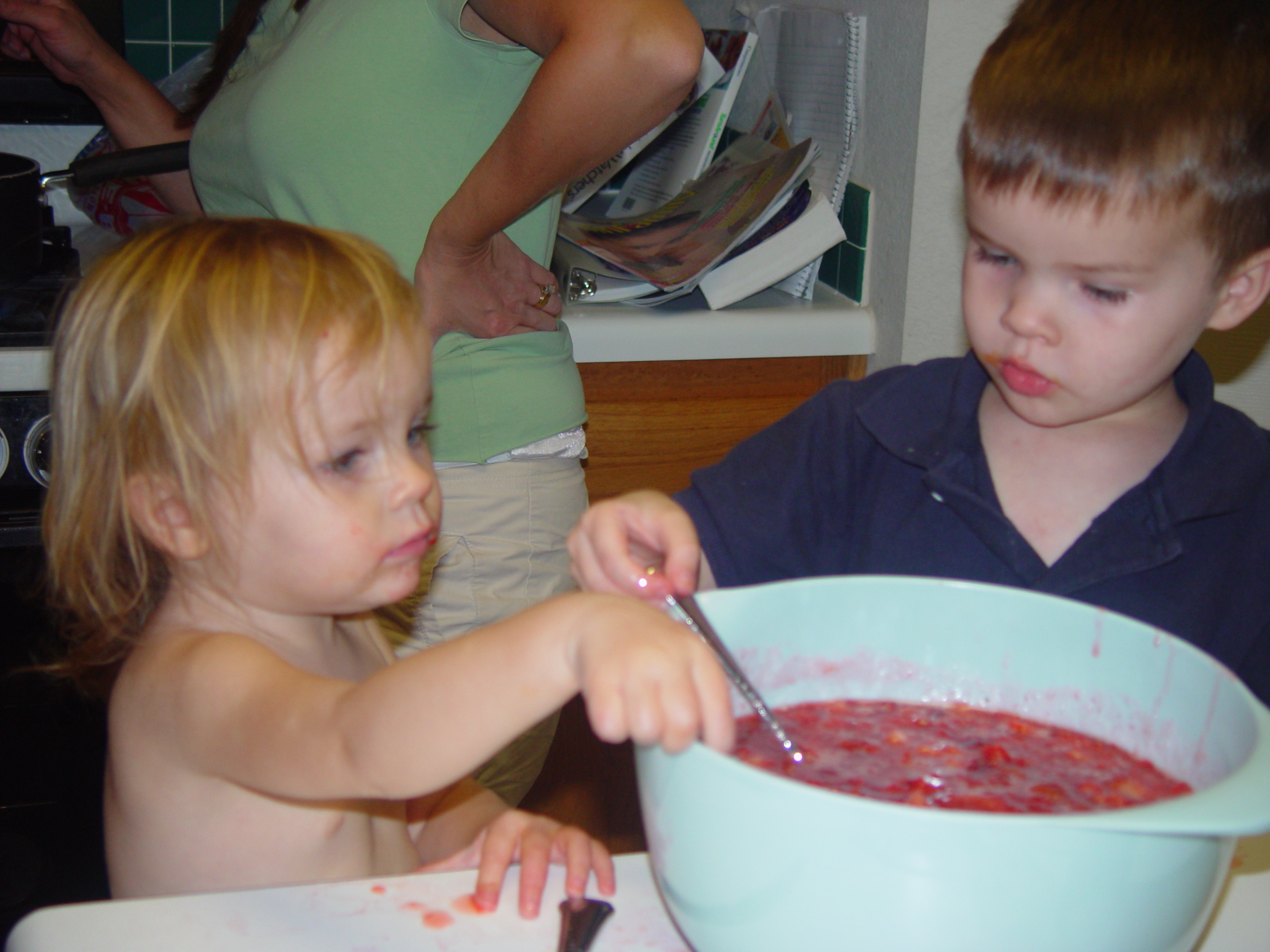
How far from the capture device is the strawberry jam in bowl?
1.35 ft

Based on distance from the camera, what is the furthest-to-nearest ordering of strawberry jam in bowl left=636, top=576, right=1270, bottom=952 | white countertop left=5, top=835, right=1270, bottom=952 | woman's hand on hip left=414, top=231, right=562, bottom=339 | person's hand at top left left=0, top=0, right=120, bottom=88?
person's hand at top left left=0, top=0, right=120, bottom=88 < woman's hand on hip left=414, top=231, right=562, bottom=339 < white countertop left=5, top=835, right=1270, bottom=952 < strawberry jam in bowl left=636, top=576, right=1270, bottom=952

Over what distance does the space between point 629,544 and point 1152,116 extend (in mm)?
428

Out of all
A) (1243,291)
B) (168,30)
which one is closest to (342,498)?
(1243,291)

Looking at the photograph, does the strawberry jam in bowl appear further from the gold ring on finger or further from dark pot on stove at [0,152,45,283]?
dark pot on stove at [0,152,45,283]

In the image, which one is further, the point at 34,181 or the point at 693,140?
the point at 693,140

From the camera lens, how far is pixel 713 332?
158 cm

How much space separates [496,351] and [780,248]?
60 centimetres

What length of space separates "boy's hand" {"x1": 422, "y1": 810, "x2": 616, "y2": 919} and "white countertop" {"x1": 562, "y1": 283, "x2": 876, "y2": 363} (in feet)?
3.05

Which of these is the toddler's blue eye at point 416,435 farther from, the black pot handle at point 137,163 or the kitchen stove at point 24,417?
the black pot handle at point 137,163

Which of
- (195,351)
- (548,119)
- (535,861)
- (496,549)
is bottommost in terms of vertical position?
→ (496,549)

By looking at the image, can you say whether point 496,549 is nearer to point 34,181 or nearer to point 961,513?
point 961,513

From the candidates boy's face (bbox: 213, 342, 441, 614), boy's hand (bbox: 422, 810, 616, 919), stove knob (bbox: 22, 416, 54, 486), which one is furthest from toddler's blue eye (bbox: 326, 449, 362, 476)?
stove knob (bbox: 22, 416, 54, 486)

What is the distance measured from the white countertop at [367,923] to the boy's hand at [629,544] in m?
0.17

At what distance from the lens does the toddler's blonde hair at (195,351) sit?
0.73m
